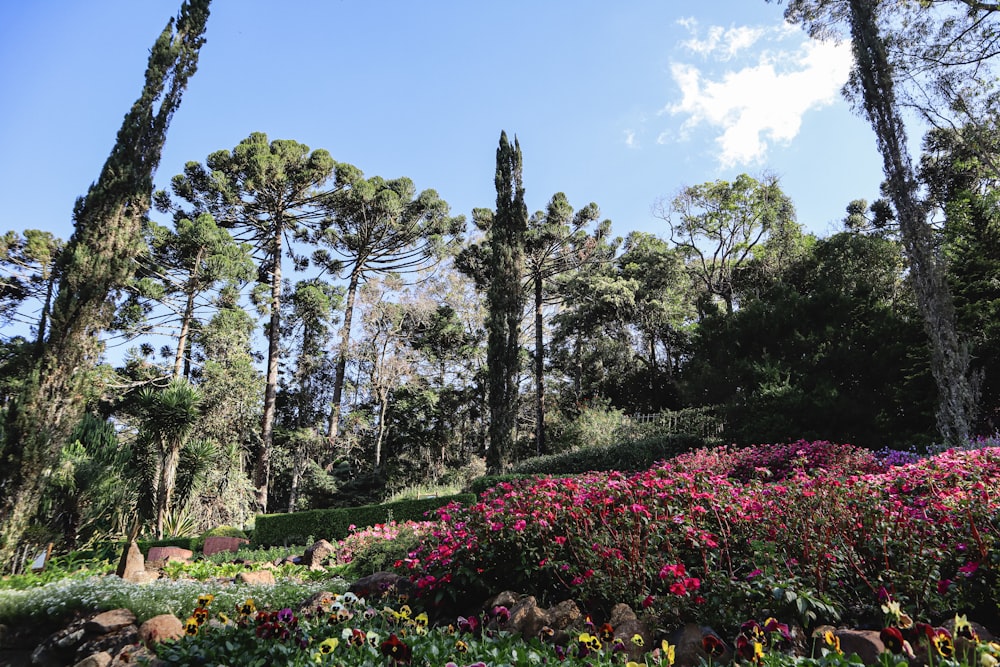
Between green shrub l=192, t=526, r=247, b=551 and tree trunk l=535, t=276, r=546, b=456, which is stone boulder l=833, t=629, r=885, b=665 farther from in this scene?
tree trunk l=535, t=276, r=546, b=456

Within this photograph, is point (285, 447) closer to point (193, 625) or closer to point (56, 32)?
point (56, 32)

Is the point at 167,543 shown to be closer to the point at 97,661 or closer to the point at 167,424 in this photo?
the point at 167,424

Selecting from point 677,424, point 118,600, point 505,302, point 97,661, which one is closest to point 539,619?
point 97,661

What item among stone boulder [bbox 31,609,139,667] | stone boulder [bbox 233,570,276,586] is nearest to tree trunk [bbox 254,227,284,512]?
stone boulder [bbox 233,570,276,586]

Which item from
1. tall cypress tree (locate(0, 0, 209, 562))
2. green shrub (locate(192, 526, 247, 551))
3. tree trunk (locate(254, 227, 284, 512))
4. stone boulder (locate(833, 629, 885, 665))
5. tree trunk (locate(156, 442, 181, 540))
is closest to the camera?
stone boulder (locate(833, 629, 885, 665))

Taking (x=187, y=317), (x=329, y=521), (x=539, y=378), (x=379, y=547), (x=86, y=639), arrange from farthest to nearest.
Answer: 1. (x=539, y=378)
2. (x=187, y=317)
3. (x=329, y=521)
4. (x=379, y=547)
5. (x=86, y=639)

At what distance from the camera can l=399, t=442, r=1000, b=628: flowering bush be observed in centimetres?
256

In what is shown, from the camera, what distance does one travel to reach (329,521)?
35.1 ft

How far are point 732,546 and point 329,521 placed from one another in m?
9.21

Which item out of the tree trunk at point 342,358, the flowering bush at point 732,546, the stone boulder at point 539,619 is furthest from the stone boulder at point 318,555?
the tree trunk at point 342,358

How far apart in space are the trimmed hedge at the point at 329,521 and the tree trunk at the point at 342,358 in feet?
25.4

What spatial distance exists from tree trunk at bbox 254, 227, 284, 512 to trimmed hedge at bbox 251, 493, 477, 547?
5669mm

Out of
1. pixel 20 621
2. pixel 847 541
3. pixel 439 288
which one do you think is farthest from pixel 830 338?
pixel 439 288

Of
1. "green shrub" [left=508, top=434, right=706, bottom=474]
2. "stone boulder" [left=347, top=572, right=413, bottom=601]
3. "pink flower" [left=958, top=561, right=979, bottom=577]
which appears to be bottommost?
"stone boulder" [left=347, top=572, right=413, bottom=601]
